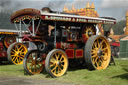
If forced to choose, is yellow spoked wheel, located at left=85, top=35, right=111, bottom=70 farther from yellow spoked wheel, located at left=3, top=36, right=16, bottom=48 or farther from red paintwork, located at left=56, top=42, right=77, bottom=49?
yellow spoked wheel, located at left=3, top=36, right=16, bottom=48

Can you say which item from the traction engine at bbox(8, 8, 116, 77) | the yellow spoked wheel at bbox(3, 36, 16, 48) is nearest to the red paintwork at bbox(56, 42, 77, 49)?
the traction engine at bbox(8, 8, 116, 77)

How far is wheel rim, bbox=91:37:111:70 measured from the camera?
872cm

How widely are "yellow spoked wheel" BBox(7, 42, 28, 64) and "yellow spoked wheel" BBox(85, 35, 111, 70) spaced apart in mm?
5149

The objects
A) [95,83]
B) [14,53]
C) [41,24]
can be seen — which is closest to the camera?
[95,83]

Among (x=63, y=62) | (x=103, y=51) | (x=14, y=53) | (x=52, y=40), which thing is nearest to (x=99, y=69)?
(x=103, y=51)

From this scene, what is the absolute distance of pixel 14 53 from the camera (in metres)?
12.4

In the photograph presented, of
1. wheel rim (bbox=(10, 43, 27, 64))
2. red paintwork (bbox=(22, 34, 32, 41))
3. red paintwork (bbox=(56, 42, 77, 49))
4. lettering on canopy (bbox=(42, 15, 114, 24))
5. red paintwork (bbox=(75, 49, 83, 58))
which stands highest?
lettering on canopy (bbox=(42, 15, 114, 24))

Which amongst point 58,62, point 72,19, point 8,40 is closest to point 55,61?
point 58,62

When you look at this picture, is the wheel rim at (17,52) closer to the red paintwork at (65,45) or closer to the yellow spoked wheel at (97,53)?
the red paintwork at (65,45)

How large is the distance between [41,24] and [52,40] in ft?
2.55

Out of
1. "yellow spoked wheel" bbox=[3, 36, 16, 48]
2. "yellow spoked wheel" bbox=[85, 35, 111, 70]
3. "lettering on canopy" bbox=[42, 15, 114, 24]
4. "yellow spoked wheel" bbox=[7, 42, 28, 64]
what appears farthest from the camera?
"yellow spoked wheel" bbox=[3, 36, 16, 48]

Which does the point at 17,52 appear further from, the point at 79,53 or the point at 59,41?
the point at 79,53

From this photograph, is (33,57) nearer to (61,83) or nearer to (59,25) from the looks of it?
(59,25)

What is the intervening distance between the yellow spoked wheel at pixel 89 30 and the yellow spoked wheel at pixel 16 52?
197 inches
